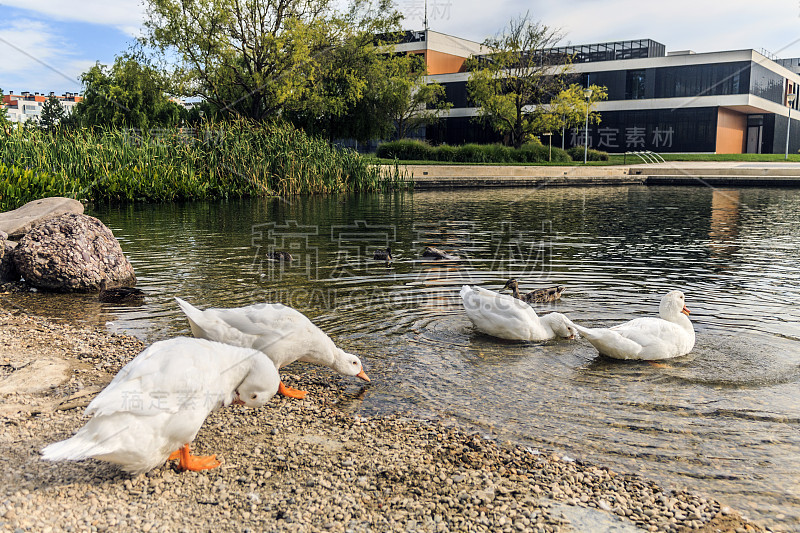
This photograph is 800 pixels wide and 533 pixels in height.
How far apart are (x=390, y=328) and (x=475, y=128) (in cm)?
7125

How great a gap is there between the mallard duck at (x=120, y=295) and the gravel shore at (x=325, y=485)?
4.03m

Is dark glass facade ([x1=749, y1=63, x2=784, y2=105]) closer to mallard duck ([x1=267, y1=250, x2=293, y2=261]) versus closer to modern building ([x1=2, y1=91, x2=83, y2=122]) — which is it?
mallard duck ([x1=267, y1=250, x2=293, y2=261])

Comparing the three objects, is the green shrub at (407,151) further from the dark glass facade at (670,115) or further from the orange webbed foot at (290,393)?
the orange webbed foot at (290,393)

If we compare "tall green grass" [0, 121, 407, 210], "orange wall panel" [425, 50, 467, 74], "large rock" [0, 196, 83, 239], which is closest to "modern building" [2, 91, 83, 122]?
"orange wall panel" [425, 50, 467, 74]

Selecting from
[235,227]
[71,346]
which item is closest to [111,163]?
[235,227]

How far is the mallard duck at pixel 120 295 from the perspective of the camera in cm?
903

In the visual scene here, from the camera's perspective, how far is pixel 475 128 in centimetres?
7619

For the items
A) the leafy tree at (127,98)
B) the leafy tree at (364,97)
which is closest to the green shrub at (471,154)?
the leafy tree at (364,97)

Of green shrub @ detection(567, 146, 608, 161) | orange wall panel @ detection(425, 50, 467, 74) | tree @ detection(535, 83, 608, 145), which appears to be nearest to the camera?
tree @ detection(535, 83, 608, 145)

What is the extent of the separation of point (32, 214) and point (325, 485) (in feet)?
37.0

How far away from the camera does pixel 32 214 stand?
12.5m

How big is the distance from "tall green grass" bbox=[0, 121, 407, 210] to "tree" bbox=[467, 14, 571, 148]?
32.4 metres

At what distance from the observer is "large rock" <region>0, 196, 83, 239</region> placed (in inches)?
462

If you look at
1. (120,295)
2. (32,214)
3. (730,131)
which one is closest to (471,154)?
(730,131)
